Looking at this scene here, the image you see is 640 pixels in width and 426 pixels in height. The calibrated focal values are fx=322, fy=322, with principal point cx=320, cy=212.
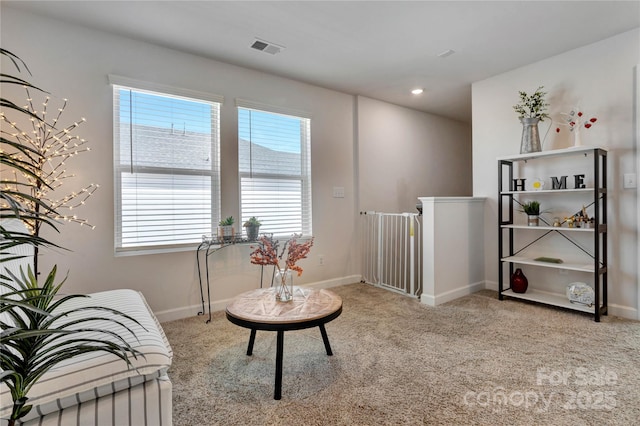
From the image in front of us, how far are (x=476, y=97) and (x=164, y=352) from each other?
4.13m

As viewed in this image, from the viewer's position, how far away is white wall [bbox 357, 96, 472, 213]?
4.41 metres

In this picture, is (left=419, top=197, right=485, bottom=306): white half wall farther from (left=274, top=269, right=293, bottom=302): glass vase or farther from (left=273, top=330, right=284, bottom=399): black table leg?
(left=273, top=330, right=284, bottom=399): black table leg

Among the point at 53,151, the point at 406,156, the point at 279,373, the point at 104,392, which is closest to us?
the point at 104,392

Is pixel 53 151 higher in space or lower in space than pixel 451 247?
higher

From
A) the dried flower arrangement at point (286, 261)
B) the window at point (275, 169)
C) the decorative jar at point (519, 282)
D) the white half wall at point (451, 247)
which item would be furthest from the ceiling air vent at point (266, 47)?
the decorative jar at point (519, 282)

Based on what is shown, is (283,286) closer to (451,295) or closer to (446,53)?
(451,295)

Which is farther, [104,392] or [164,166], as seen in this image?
[164,166]

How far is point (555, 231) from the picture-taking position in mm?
3322

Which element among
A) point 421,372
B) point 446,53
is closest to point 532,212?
point 446,53

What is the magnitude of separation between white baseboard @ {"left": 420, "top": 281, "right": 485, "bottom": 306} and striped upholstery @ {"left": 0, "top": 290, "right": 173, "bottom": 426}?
103 inches

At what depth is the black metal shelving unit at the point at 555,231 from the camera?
109 inches

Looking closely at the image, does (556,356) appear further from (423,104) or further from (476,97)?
(423,104)

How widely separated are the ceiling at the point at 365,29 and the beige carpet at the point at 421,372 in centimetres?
251

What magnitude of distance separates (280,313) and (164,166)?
193 centimetres
